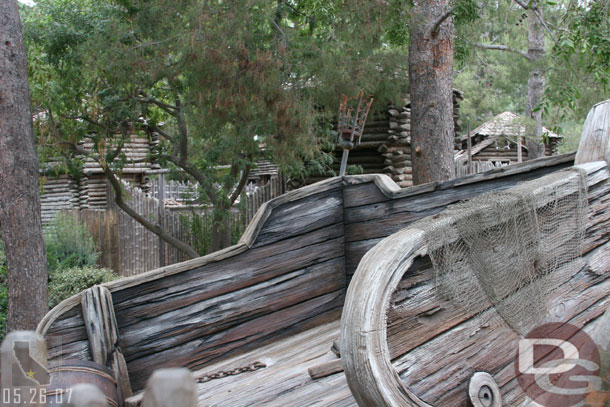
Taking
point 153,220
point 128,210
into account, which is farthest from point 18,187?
point 153,220

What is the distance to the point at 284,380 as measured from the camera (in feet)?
8.02

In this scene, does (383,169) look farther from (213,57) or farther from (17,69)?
(17,69)

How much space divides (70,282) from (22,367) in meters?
8.73

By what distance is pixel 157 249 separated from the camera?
11.8m

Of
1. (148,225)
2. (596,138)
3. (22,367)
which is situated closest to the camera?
(22,367)

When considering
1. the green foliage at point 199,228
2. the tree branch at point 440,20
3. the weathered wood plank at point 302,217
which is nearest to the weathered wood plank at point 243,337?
the weathered wood plank at point 302,217

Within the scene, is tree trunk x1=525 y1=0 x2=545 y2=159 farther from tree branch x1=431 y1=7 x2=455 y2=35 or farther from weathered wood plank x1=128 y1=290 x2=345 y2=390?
weathered wood plank x1=128 y1=290 x2=345 y2=390

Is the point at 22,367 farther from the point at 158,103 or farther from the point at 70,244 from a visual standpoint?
the point at 70,244

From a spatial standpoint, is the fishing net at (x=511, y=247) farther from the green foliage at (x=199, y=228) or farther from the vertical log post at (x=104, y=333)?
the green foliage at (x=199, y=228)

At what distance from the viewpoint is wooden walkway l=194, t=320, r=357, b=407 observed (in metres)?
2.20

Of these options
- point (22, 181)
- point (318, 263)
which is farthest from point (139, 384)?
point (22, 181)

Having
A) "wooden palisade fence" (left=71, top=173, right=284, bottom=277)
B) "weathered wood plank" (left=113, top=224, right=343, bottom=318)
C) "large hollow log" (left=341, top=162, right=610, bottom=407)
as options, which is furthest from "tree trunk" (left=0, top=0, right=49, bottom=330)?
"large hollow log" (left=341, top=162, right=610, bottom=407)

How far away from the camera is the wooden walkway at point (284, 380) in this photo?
220cm
